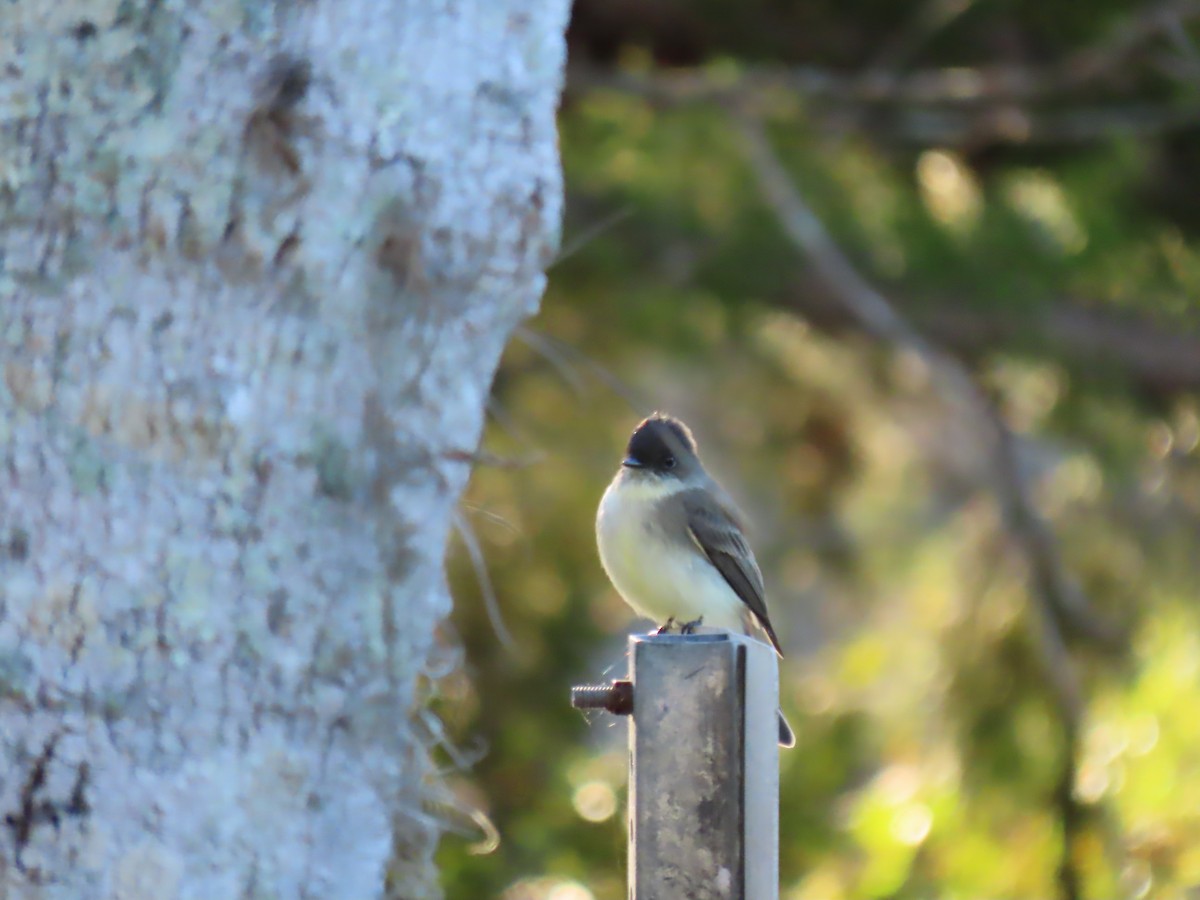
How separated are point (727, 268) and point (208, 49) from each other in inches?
126

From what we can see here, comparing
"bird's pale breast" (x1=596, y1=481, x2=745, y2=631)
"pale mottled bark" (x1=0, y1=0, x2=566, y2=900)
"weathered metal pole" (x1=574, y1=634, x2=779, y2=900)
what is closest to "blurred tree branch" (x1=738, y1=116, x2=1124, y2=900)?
"bird's pale breast" (x1=596, y1=481, x2=745, y2=631)

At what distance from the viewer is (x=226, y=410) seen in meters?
2.04

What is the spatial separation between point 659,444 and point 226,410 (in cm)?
137

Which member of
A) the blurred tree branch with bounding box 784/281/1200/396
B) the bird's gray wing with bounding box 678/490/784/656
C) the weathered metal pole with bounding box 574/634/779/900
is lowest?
the weathered metal pole with bounding box 574/634/779/900

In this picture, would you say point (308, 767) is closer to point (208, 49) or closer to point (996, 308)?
point (208, 49)

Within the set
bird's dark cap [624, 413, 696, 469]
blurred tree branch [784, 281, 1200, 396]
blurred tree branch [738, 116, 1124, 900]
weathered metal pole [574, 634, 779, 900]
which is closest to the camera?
weathered metal pole [574, 634, 779, 900]

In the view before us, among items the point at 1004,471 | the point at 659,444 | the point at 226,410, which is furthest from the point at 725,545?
the point at 1004,471

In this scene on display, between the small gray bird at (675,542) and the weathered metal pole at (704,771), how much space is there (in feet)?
4.05

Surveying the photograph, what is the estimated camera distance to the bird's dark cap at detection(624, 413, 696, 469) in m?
3.10

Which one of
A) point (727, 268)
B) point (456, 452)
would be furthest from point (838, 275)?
point (456, 452)

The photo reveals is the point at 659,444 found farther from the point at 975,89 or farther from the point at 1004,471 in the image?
the point at 1004,471

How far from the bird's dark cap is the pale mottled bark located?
925mm

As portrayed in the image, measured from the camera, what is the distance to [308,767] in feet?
6.91

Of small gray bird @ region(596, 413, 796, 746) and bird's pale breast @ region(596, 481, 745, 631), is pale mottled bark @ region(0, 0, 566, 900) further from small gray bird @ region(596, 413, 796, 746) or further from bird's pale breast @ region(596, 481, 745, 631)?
bird's pale breast @ region(596, 481, 745, 631)
